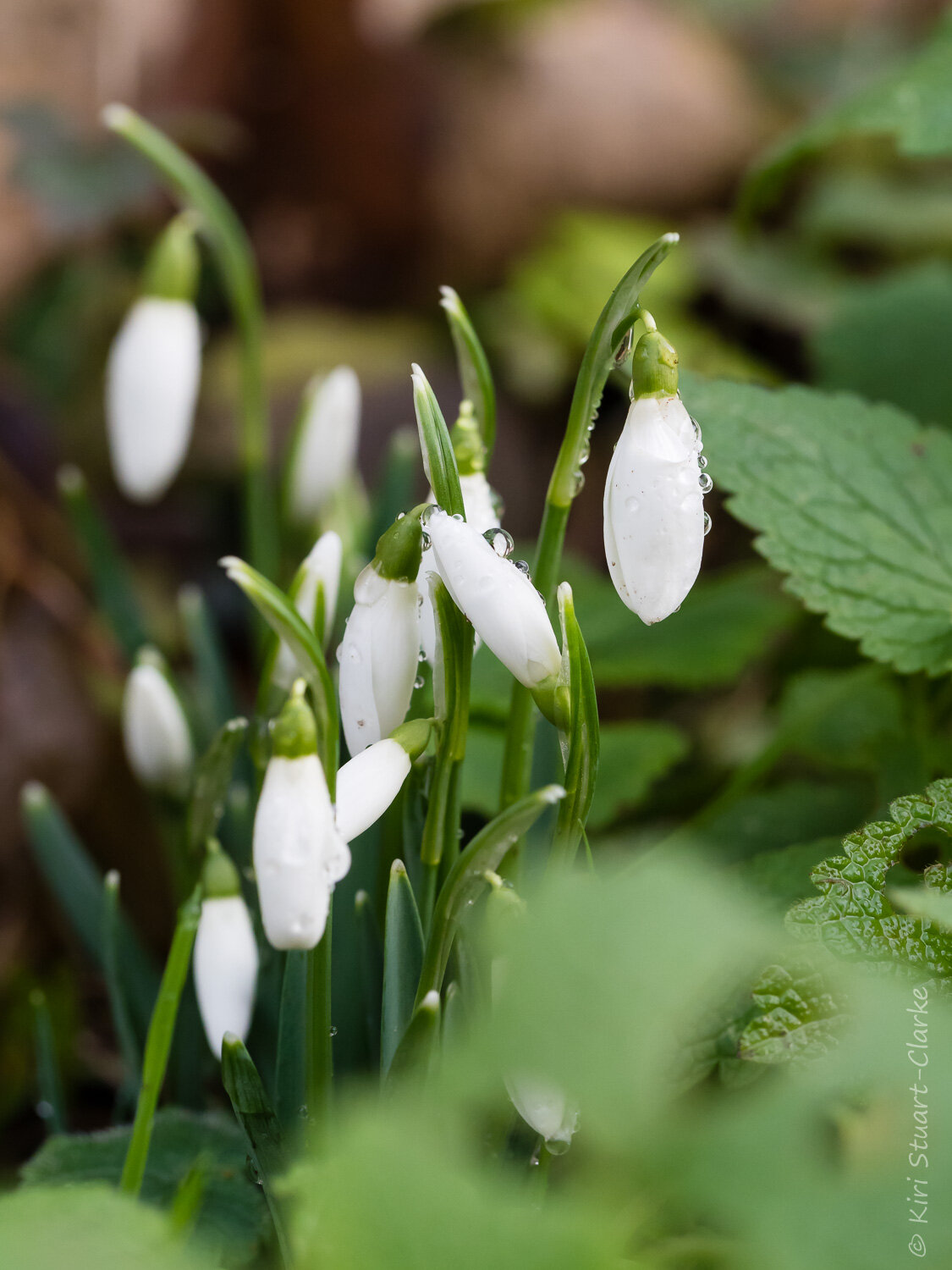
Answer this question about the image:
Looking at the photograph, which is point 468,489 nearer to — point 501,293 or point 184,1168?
point 184,1168

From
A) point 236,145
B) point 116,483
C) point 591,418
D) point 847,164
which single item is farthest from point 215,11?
point 591,418

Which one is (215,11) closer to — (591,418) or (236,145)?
(236,145)

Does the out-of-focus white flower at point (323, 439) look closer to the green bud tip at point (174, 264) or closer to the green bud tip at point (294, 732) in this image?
the green bud tip at point (174, 264)

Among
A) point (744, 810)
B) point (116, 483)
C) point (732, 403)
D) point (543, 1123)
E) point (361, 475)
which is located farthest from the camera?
point (116, 483)

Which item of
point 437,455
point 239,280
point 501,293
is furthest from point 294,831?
point 501,293

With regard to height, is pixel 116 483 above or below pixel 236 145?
below

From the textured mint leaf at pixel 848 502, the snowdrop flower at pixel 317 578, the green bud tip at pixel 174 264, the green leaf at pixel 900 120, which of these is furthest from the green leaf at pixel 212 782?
the green leaf at pixel 900 120
